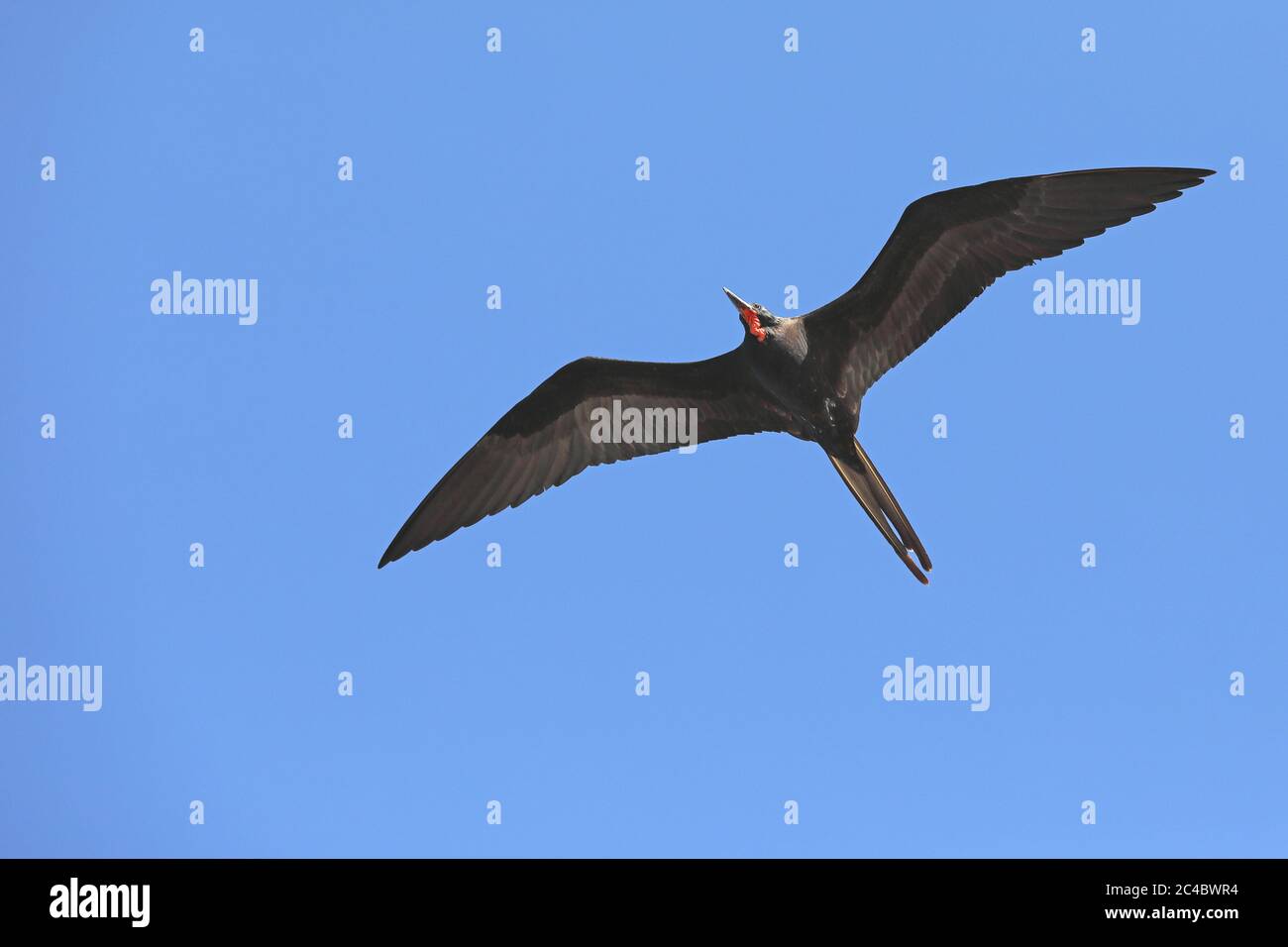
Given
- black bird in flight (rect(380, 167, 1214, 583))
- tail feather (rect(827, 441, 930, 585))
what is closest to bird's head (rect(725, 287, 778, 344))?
black bird in flight (rect(380, 167, 1214, 583))

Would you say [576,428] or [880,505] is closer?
[880,505]

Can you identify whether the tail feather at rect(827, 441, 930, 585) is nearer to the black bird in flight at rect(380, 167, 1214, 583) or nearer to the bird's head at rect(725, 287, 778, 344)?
the black bird in flight at rect(380, 167, 1214, 583)

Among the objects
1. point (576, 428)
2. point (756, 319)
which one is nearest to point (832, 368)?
point (756, 319)

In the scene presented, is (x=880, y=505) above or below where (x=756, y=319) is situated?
below

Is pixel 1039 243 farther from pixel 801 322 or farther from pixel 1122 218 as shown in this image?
pixel 801 322

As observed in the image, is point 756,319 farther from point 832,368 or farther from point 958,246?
point 958,246
